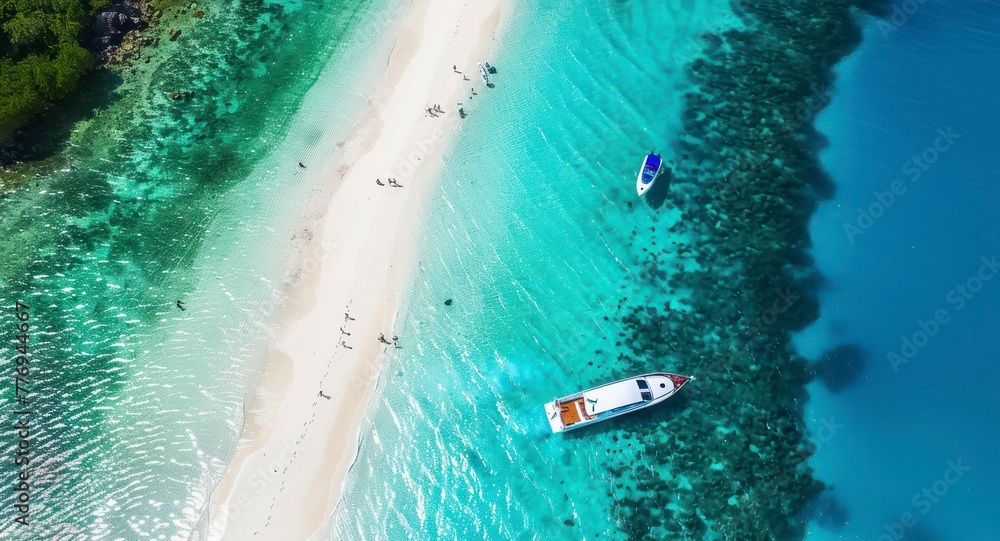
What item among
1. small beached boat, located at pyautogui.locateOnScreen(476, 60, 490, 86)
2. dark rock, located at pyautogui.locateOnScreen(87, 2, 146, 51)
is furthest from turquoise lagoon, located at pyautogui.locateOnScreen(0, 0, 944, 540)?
dark rock, located at pyautogui.locateOnScreen(87, 2, 146, 51)

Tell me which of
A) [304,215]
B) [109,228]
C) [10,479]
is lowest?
[10,479]

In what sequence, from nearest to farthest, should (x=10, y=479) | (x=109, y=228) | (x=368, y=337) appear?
(x=10, y=479)
(x=368, y=337)
(x=109, y=228)

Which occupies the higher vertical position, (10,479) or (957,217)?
(957,217)

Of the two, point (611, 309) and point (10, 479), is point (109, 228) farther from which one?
point (611, 309)

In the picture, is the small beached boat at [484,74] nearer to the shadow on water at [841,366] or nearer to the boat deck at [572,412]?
the boat deck at [572,412]

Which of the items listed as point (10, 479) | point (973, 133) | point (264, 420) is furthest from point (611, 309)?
point (10, 479)

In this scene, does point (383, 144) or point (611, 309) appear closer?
point (611, 309)
